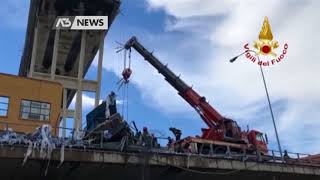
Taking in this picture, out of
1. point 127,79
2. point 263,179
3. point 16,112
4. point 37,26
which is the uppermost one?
point 37,26

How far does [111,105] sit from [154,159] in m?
3.87

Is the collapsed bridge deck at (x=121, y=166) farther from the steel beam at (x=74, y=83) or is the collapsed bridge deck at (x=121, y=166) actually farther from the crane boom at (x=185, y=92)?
the steel beam at (x=74, y=83)

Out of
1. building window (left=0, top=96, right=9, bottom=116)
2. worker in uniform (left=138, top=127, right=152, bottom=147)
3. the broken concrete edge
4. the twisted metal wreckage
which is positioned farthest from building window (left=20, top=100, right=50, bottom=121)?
the broken concrete edge

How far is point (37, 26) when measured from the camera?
41.2 metres

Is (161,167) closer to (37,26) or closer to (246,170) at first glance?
(246,170)

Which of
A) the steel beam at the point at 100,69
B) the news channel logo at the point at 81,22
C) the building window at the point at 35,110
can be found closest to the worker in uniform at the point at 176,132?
the building window at the point at 35,110

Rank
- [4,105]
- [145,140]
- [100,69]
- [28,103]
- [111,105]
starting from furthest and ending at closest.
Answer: [100,69] → [28,103] → [4,105] → [111,105] → [145,140]

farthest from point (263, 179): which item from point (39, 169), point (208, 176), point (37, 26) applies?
point (37, 26)

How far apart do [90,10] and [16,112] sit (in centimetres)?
1347

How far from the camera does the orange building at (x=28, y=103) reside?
98.2ft

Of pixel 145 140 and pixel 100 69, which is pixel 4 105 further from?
pixel 145 140

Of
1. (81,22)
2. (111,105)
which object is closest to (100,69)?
(81,22)

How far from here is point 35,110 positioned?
31.4 meters

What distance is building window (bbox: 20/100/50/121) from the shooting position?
30.8 m
